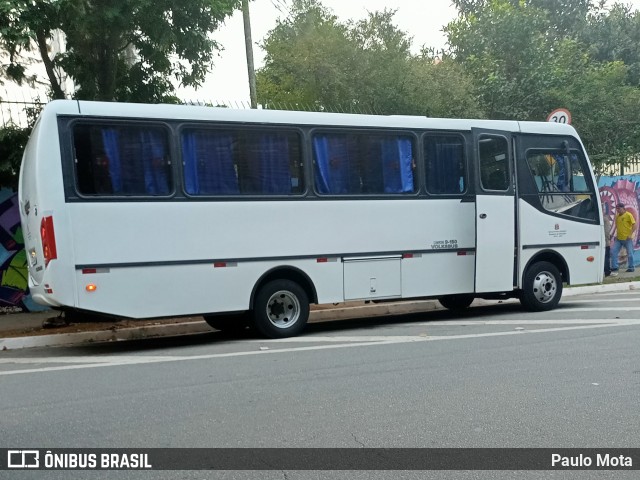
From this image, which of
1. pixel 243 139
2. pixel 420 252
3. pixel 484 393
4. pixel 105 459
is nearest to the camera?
pixel 105 459

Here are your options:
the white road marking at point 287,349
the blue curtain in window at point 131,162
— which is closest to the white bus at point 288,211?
the blue curtain in window at point 131,162

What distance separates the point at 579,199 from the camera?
12.7 metres

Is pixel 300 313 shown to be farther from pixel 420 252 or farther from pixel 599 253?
pixel 599 253

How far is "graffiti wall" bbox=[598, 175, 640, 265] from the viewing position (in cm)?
1923

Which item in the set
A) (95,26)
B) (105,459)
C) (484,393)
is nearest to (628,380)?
(484,393)

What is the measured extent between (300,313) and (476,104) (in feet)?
41.6

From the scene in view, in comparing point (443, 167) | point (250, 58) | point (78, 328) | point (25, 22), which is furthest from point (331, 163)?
point (250, 58)

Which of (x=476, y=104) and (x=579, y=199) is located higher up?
(x=476, y=104)

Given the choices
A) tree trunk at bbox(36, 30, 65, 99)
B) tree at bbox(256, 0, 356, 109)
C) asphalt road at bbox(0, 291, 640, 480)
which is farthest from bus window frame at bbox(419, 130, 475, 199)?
tree at bbox(256, 0, 356, 109)

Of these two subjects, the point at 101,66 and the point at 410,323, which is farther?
the point at 101,66

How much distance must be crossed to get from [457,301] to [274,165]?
15.6ft

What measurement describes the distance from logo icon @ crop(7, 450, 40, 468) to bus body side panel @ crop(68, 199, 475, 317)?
4.11 m

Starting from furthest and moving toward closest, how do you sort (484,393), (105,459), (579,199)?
(579,199) < (484,393) < (105,459)

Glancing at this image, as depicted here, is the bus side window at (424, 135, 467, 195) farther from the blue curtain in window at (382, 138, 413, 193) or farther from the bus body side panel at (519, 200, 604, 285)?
the bus body side panel at (519, 200, 604, 285)
